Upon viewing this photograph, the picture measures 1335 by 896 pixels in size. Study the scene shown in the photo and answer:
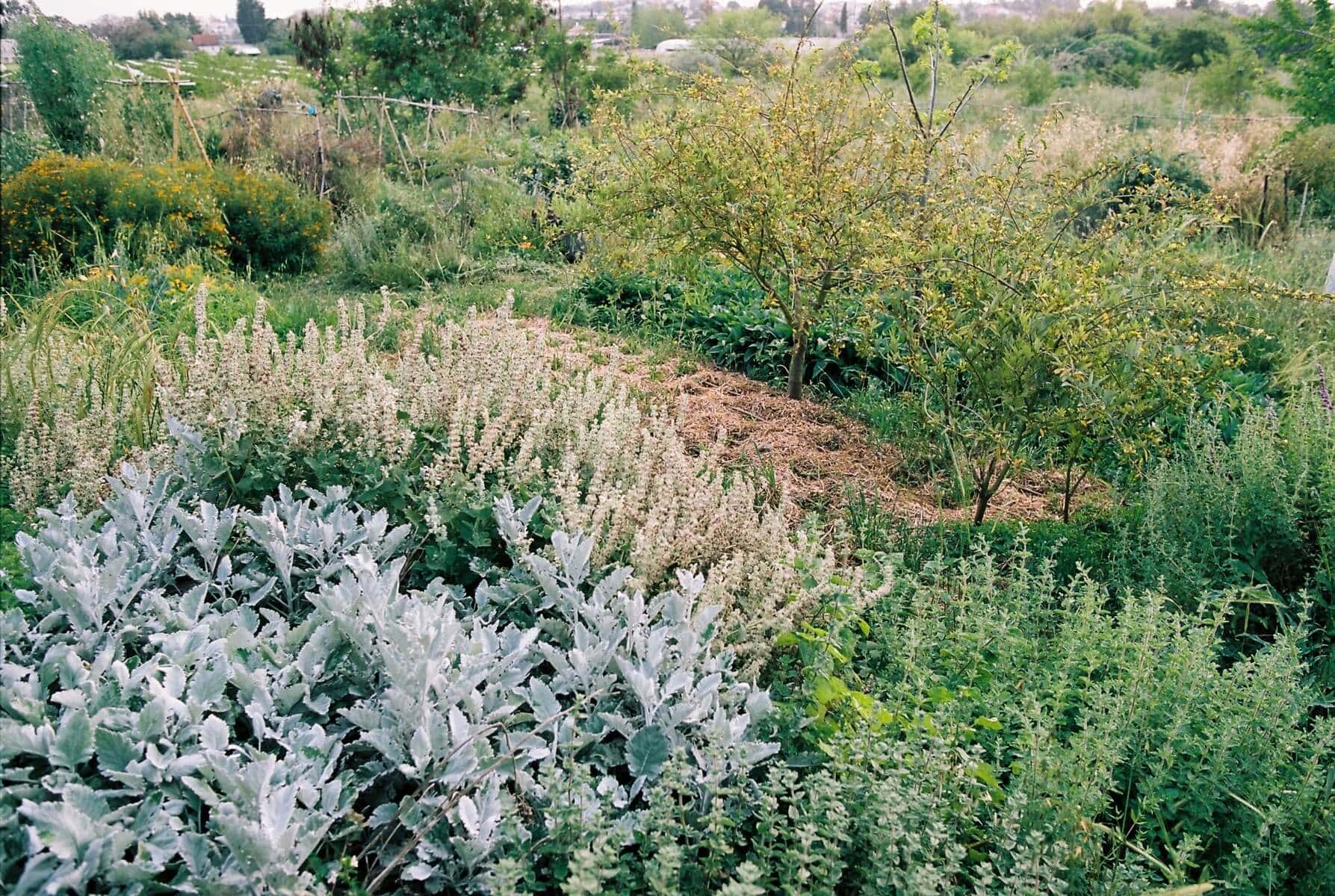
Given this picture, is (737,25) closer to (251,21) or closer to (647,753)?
(647,753)

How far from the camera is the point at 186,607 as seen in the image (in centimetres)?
226

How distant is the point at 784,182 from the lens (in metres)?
4.66

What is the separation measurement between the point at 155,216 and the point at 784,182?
6.17m

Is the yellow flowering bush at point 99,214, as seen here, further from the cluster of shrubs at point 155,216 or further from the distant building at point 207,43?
the distant building at point 207,43

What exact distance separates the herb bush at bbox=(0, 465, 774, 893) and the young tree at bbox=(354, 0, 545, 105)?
17.4 metres

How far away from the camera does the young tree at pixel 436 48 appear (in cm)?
1858

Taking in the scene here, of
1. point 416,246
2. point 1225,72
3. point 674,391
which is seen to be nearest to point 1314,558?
point 674,391

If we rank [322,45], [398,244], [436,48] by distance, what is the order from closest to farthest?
[398,244], [436,48], [322,45]

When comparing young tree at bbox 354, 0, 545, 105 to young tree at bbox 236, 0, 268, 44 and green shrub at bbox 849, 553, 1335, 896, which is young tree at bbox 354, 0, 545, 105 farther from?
young tree at bbox 236, 0, 268, 44

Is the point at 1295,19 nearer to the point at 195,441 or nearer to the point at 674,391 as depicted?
the point at 674,391

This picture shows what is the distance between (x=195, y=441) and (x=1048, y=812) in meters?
2.50

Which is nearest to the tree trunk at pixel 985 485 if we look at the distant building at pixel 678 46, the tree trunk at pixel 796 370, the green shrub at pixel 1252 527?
the green shrub at pixel 1252 527

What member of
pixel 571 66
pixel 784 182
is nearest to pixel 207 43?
pixel 571 66

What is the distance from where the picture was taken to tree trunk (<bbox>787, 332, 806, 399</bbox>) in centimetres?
519
